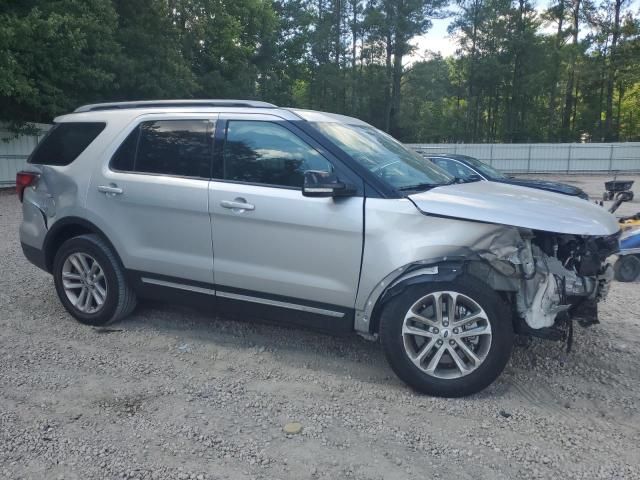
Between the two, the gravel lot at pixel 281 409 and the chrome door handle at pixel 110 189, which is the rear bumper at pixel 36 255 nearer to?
the gravel lot at pixel 281 409

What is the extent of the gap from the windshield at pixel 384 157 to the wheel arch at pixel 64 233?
2.10 metres

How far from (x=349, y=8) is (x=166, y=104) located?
45200 millimetres

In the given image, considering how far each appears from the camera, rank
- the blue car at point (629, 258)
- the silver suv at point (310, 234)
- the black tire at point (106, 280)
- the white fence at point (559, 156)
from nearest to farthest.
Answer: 1. the silver suv at point (310, 234)
2. the black tire at point (106, 280)
3. the blue car at point (629, 258)
4. the white fence at point (559, 156)

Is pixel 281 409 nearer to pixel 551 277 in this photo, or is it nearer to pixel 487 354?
pixel 487 354

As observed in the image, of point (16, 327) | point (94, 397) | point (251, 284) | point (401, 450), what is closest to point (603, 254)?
point (401, 450)

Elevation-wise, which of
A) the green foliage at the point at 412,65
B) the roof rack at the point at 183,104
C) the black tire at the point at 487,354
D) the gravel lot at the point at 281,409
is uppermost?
the green foliage at the point at 412,65

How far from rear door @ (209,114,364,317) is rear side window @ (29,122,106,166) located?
1380 millimetres

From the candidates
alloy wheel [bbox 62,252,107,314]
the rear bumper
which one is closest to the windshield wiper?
alloy wheel [bbox 62,252,107,314]

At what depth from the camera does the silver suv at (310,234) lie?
3227mm

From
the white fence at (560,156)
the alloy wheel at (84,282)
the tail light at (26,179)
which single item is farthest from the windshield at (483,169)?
the white fence at (560,156)

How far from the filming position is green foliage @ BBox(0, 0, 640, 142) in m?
27.9

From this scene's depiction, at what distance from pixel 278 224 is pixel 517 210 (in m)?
1.60

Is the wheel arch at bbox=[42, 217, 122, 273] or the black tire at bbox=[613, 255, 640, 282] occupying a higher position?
the wheel arch at bbox=[42, 217, 122, 273]

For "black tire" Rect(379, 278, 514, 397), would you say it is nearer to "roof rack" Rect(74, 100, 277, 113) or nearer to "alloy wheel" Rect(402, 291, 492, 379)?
"alloy wheel" Rect(402, 291, 492, 379)
